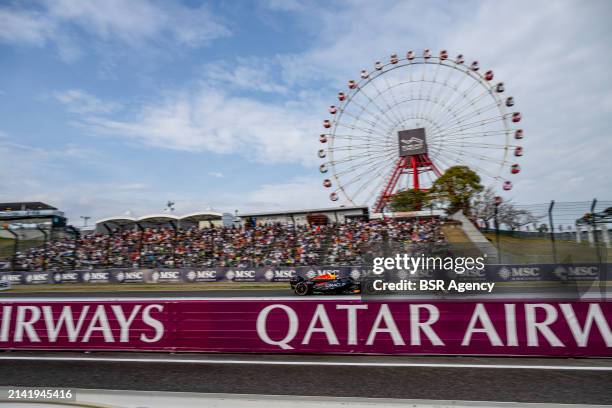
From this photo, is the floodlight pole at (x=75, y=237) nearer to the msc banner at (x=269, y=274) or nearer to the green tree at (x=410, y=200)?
the msc banner at (x=269, y=274)

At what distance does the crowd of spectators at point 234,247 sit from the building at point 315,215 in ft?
18.6

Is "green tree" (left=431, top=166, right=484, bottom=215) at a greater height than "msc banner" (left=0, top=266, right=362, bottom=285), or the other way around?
"green tree" (left=431, top=166, right=484, bottom=215)

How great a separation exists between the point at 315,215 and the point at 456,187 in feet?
43.3

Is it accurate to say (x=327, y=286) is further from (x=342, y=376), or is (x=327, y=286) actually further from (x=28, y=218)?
(x=28, y=218)

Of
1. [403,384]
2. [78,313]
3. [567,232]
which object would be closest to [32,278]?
[78,313]

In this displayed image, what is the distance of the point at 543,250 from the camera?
15242mm

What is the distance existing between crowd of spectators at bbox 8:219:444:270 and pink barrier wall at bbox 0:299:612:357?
12.0 meters

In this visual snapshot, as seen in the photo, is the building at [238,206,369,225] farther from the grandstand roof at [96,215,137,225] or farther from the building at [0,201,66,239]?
the building at [0,201,66,239]

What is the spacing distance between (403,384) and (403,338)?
1434mm

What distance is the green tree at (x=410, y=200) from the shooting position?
34.9 m

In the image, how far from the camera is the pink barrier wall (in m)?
6.63

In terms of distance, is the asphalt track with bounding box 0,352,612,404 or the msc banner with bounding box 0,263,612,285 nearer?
the asphalt track with bounding box 0,352,612,404

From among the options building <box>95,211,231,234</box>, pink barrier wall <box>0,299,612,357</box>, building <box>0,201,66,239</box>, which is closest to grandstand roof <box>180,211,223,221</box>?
building <box>95,211,231,234</box>

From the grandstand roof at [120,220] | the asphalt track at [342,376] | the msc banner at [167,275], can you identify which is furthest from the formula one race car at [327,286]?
the grandstand roof at [120,220]
